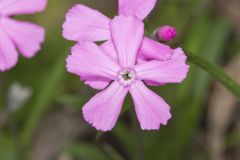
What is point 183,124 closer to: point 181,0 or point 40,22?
point 181,0

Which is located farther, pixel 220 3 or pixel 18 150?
pixel 220 3

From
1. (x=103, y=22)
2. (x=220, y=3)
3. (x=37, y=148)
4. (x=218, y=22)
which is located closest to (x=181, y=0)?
(x=218, y=22)

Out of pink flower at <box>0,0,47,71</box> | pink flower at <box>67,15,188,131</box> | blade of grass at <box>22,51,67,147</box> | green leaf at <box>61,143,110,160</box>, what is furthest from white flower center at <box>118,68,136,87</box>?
blade of grass at <box>22,51,67,147</box>

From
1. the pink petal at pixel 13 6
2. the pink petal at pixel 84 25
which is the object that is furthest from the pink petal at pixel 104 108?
the pink petal at pixel 13 6

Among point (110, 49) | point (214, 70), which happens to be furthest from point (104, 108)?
point (214, 70)

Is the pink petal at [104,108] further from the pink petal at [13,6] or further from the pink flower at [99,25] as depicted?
the pink petal at [13,6]

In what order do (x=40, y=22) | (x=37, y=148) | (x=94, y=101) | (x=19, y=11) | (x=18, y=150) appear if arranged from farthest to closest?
1. (x=40, y=22)
2. (x=37, y=148)
3. (x=18, y=150)
4. (x=19, y=11)
5. (x=94, y=101)

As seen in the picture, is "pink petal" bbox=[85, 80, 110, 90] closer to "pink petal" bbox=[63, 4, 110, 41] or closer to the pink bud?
"pink petal" bbox=[63, 4, 110, 41]
